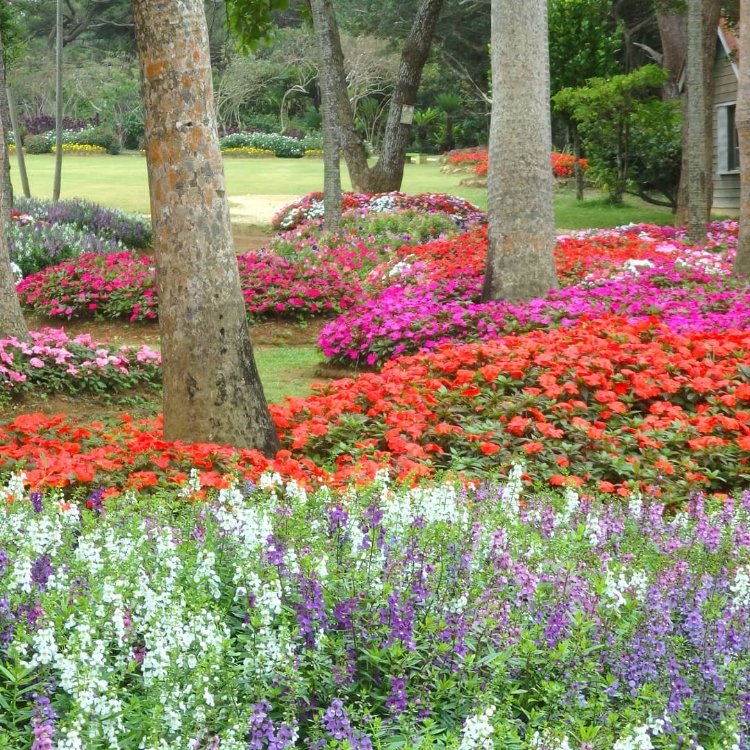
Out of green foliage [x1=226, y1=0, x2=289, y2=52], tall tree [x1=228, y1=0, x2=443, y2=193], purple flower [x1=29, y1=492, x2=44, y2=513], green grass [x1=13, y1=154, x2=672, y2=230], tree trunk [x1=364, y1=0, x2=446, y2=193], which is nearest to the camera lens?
purple flower [x1=29, y1=492, x2=44, y2=513]

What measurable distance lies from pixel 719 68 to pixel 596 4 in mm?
3959

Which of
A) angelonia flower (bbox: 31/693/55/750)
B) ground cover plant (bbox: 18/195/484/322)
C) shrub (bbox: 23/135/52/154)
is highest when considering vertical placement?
shrub (bbox: 23/135/52/154)

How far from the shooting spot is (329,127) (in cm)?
1642

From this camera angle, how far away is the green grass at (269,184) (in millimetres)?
23469

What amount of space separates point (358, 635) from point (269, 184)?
30.5m

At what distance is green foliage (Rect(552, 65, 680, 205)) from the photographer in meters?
21.8

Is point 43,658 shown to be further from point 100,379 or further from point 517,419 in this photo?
point 100,379

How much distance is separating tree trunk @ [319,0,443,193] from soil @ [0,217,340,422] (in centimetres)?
256

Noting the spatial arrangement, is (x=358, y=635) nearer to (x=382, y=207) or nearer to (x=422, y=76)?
(x=382, y=207)

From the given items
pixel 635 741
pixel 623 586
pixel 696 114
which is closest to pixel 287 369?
pixel 623 586

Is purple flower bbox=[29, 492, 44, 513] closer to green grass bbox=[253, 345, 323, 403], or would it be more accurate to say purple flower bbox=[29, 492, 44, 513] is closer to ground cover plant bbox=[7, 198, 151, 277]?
green grass bbox=[253, 345, 323, 403]

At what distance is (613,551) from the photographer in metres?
3.95

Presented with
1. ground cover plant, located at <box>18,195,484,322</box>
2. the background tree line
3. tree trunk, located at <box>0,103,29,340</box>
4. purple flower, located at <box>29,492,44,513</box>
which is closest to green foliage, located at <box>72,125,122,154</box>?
the background tree line

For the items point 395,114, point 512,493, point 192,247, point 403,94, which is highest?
point 403,94
